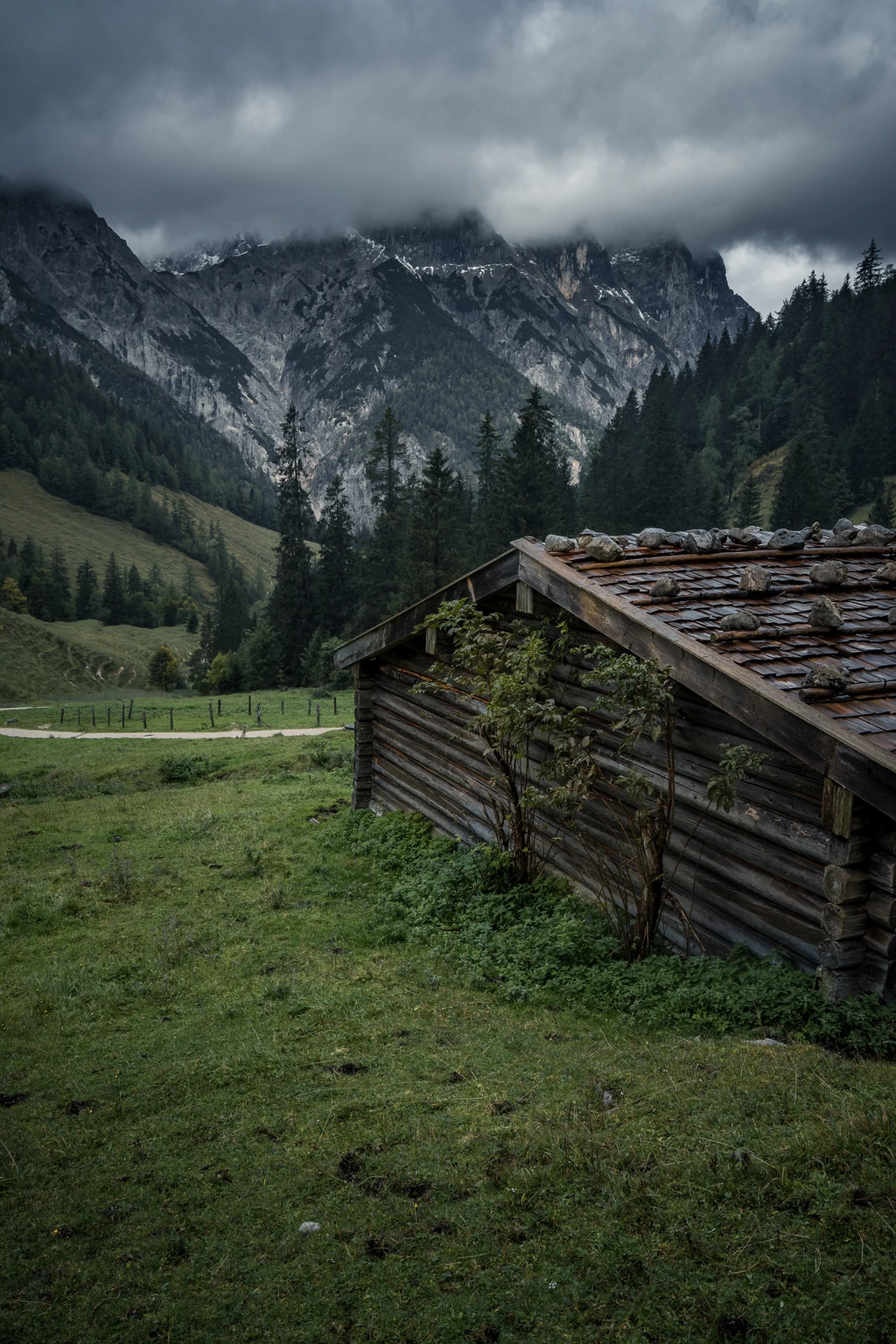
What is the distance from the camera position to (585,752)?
26.5 ft

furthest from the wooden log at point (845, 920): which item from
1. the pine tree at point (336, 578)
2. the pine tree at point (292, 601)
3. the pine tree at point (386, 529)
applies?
the pine tree at point (336, 578)

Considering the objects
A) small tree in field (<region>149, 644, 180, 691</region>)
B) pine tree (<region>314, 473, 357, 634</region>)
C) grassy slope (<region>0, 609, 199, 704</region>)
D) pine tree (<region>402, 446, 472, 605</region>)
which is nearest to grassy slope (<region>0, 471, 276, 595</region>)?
→ grassy slope (<region>0, 609, 199, 704</region>)

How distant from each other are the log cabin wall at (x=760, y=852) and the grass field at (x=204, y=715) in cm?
2958

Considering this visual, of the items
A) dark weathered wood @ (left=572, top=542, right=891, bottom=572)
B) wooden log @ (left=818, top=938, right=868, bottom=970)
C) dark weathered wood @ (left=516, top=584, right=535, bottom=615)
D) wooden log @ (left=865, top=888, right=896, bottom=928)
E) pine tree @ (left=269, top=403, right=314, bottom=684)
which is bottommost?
wooden log @ (left=818, top=938, right=868, bottom=970)

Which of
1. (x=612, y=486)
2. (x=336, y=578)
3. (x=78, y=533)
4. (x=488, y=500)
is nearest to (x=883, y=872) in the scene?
(x=488, y=500)

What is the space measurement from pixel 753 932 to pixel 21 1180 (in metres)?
5.98

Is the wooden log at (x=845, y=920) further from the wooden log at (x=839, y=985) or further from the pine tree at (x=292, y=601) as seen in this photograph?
the pine tree at (x=292, y=601)

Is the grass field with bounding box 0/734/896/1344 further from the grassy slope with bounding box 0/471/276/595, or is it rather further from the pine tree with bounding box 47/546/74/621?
the grassy slope with bounding box 0/471/276/595

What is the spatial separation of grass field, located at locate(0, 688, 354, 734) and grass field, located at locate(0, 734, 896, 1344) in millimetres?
30674

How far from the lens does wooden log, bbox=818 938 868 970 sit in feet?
19.5

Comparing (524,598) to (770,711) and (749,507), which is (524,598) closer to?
(770,711)

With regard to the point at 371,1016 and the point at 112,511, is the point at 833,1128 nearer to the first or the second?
the point at 371,1016

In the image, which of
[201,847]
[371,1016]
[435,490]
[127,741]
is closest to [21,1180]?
[371,1016]

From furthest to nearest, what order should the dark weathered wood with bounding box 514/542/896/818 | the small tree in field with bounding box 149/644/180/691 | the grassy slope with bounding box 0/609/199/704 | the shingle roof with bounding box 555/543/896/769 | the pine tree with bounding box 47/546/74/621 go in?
the pine tree with bounding box 47/546/74/621, the small tree in field with bounding box 149/644/180/691, the grassy slope with bounding box 0/609/199/704, the shingle roof with bounding box 555/543/896/769, the dark weathered wood with bounding box 514/542/896/818
